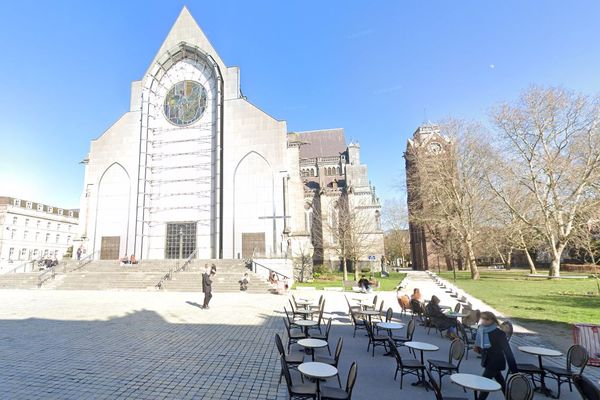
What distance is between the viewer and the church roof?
197 feet

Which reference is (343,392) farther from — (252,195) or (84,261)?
(84,261)

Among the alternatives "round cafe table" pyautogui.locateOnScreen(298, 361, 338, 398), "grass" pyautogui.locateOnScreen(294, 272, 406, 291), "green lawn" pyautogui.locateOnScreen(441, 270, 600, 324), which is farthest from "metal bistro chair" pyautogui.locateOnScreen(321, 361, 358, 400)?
"grass" pyautogui.locateOnScreen(294, 272, 406, 291)

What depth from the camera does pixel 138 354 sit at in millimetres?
7488

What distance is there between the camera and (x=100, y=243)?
32.4 metres

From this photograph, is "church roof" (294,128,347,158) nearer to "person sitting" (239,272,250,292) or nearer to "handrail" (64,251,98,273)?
"handrail" (64,251,98,273)

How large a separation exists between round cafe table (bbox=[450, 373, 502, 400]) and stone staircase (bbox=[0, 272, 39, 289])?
28172 mm

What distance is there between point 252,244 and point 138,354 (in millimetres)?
23174

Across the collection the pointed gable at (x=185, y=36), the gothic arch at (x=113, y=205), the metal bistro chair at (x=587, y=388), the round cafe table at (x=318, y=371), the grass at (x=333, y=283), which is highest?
the pointed gable at (x=185, y=36)

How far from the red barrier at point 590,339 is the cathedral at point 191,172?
23120 mm

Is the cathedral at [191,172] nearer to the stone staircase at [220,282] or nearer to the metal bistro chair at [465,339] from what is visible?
the stone staircase at [220,282]

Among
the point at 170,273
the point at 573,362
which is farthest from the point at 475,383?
the point at 170,273

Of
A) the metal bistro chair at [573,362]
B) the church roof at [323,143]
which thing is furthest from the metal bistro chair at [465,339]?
the church roof at [323,143]

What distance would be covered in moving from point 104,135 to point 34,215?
110 ft

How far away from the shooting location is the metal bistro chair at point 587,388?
11.9ft
